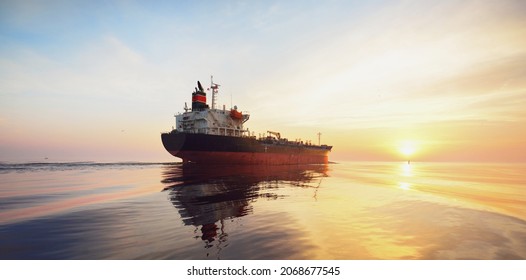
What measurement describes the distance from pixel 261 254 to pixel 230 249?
644 mm

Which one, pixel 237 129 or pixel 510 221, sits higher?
pixel 237 129

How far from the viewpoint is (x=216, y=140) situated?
107ft

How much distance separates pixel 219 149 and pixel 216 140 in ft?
4.54

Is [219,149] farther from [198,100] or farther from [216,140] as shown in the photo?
[198,100]

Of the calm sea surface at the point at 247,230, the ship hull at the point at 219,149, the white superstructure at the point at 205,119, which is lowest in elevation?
the calm sea surface at the point at 247,230

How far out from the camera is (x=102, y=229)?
589 cm

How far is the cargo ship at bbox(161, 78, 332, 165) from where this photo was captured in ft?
104

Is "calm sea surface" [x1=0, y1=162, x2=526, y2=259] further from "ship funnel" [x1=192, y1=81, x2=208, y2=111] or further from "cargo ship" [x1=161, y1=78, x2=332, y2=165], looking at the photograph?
"ship funnel" [x1=192, y1=81, x2=208, y2=111]

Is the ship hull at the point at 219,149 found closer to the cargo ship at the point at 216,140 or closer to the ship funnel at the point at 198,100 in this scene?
the cargo ship at the point at 216,140

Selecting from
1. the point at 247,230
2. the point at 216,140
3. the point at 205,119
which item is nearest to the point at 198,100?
the point at 205,119

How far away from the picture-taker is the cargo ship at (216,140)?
3178 centimetres

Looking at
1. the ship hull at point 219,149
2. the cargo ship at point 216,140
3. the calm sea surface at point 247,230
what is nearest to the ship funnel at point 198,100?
the cargo ship at point 216,140

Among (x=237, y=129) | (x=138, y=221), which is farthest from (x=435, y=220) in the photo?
(x=237, y=129)
